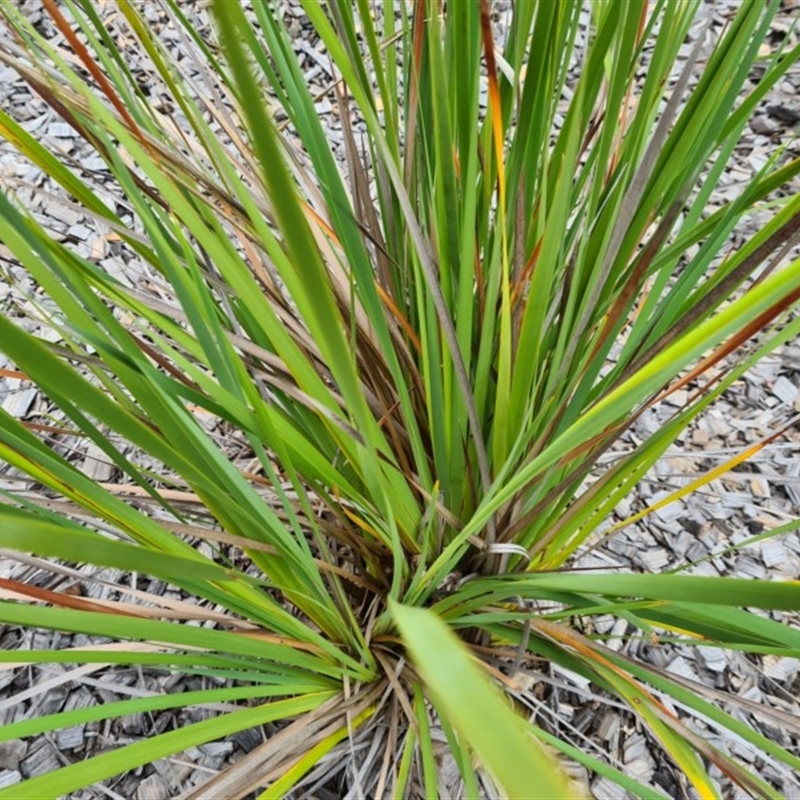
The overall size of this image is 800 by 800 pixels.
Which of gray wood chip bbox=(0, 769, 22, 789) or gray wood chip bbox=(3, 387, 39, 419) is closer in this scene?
gray wood chip bbox=(0, 769, 22, 789)

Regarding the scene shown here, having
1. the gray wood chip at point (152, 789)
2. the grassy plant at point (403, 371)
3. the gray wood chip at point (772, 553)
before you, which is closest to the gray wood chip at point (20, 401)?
the grassy plant at point (403, 371)

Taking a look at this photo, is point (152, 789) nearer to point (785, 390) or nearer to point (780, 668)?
point (780, 668)

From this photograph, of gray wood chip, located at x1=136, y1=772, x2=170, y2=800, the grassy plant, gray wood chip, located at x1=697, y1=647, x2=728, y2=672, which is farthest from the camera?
gray wood chip, located at x1=697, y1=647, x2=728, y2=672

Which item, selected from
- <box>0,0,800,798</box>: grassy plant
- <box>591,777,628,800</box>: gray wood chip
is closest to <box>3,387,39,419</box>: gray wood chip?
<box>0,0,800,798</box>: grassy plant

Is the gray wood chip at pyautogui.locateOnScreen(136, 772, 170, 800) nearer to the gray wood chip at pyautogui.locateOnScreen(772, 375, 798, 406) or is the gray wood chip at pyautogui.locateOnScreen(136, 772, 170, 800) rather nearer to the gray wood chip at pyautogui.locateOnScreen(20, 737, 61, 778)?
the gray wood chip at pyautogui.locateOnScreen(20, 737, 61, 778)

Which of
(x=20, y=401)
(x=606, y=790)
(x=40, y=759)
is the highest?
(x=20, y=401)

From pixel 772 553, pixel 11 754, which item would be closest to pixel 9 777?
pixel 11 754

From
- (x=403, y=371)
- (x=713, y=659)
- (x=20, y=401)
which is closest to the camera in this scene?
(x=403, y=371)

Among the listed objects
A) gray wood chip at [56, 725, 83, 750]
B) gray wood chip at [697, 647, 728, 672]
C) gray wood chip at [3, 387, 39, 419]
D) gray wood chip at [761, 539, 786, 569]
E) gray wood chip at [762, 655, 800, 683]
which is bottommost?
gray wood chip at [762, 655, 800, 683]

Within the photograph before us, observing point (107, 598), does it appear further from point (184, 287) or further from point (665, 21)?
point (665, 21)
